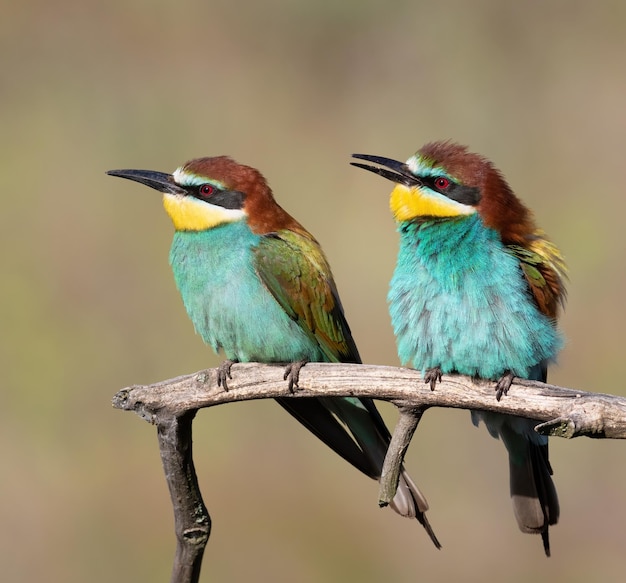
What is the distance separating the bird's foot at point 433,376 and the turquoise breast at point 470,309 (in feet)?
0.10

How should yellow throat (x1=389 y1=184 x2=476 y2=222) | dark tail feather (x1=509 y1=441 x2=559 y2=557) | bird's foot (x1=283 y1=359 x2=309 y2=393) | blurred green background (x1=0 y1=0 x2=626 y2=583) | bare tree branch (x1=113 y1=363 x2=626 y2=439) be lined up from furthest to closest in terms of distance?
1. blurred green background (x1=0 y1=0 x2=626 y2=583)
2. dark tail feather (x1=509 y1=441 x2=559 y2=557)
3. yellow throat (x1=389 y1=184 x2=476 y2=222)
4. bird's foot (x1=283 y1=359 x2=309 y2=393)
5. bare tree branch (x1=113 y1=363 x2=626 y2=439)

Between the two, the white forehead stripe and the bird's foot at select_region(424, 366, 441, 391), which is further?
the white forehead stripe

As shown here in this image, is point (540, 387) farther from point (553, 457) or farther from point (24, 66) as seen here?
point (24, 66)

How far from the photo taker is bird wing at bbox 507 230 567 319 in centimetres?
248

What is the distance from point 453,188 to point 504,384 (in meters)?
0.46

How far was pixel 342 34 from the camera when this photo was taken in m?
4.23

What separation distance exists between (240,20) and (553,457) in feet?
6.63

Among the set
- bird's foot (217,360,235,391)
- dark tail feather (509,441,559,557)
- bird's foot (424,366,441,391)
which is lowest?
dark tail feather (509,441,559,557)

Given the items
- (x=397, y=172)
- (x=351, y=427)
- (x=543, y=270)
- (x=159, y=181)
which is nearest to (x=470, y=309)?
(x=543, y=270)

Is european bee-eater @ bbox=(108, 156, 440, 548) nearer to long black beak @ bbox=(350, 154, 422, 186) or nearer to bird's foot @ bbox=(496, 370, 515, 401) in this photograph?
long black beak @ bbox=(350, 154, 422, 186)

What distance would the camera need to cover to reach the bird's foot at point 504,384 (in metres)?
2.24

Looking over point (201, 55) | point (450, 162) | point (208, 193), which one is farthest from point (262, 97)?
point (450, 162)

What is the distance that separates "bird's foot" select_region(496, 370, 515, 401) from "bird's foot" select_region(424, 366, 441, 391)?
0.13 m

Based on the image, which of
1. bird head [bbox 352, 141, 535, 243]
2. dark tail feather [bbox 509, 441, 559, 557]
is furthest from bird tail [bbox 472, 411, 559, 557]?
bird head [bbox 352, 141, 535, 243]
